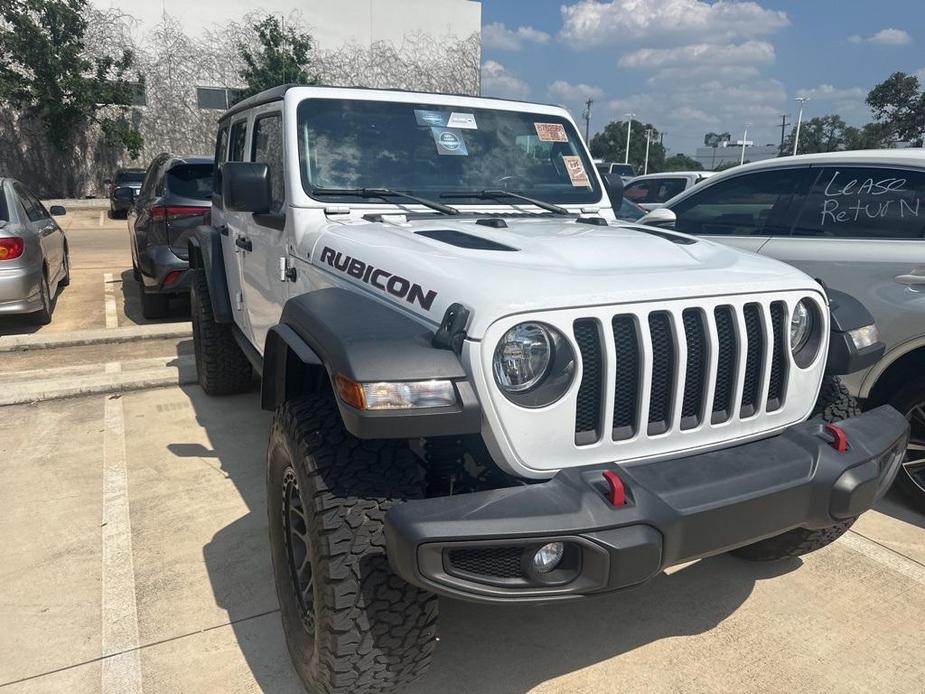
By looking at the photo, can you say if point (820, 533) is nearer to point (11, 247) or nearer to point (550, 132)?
point (550, 132)

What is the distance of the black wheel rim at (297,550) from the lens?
221 cm

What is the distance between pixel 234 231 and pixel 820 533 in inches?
135

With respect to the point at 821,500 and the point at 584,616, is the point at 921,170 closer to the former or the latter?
the point at 821,500

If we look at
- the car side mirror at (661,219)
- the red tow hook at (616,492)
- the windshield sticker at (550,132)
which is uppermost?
the windshield sticker at (550,132)

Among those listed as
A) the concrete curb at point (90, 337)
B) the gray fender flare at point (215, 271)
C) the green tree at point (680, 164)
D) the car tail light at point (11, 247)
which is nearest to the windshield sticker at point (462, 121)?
A: the gray fender flare at point (215, 271)

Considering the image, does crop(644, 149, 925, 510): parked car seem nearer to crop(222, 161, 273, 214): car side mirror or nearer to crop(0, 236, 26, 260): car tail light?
crop(222, 161, 273, 214): car side mirror

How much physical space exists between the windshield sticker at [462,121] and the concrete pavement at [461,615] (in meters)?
2.10

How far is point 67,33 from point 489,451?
26.5 metres

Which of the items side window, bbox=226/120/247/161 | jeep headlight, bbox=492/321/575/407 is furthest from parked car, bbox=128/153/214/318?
jeep headlight, bbox=492/321/575/407

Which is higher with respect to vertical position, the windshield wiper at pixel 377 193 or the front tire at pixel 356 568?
the windshield wiper at pixel 377 193

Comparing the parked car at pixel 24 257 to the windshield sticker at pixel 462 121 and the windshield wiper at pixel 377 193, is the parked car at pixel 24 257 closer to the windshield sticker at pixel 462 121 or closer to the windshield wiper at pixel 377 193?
the windshield wiper at pixel 377 193

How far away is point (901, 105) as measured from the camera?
27453 millimetres

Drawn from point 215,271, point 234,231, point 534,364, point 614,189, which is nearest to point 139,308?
point 215,271

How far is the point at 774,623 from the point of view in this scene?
2.65m
